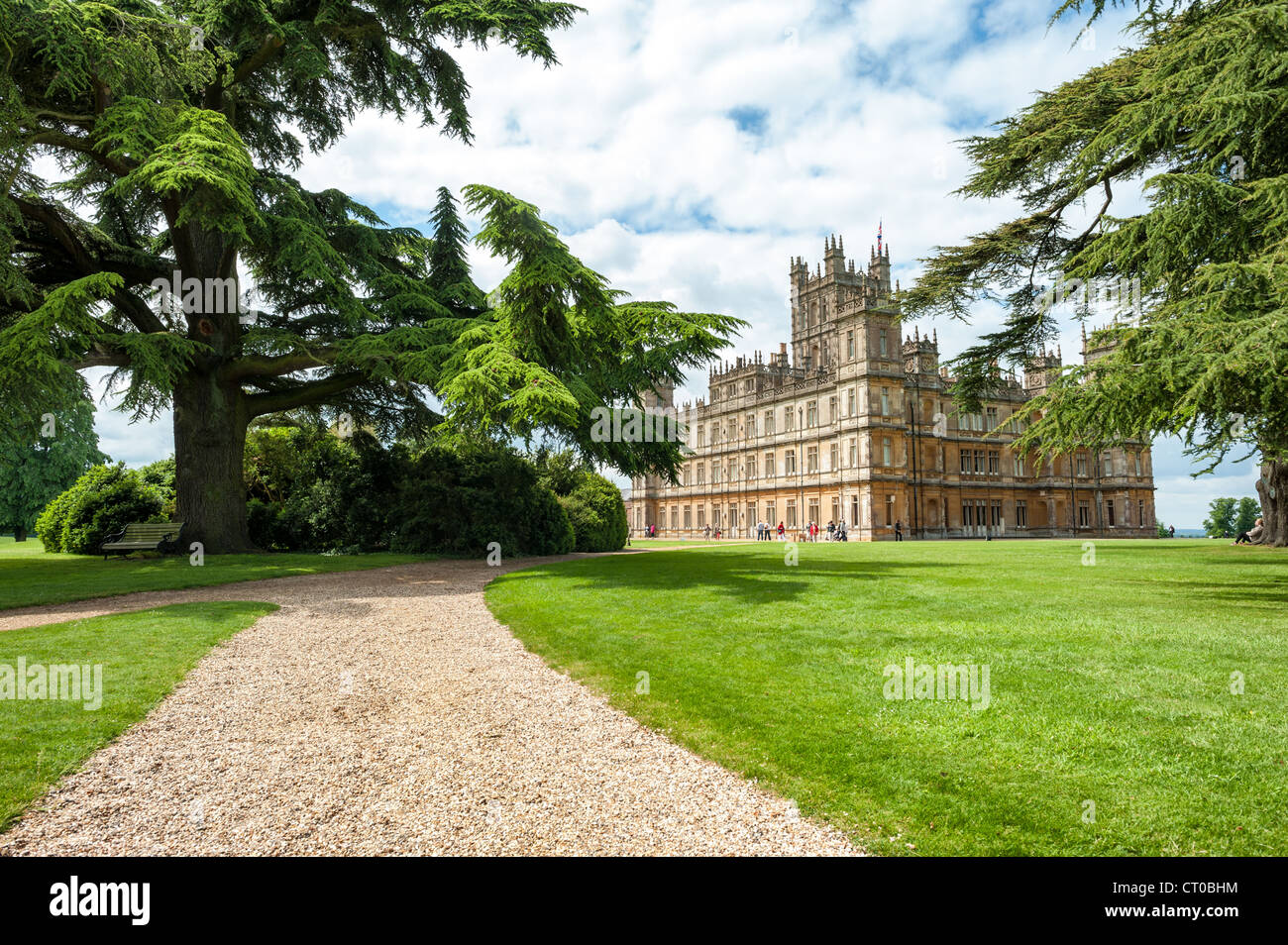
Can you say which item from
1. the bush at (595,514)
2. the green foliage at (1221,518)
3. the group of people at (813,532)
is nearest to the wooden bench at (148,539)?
the bush at (595,514)

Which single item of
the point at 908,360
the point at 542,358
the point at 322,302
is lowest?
the point at 542,358

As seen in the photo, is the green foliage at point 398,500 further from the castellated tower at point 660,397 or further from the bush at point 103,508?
the castellated tower at point 660,397

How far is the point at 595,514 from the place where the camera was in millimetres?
23453

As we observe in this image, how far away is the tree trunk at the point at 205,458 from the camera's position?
55.0 ft

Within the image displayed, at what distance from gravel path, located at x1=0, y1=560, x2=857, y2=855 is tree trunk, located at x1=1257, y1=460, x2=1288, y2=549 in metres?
26.0

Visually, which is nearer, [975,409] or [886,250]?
[975,409]

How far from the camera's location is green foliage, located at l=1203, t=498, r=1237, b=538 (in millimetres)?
66938

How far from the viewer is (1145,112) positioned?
10.1 meters

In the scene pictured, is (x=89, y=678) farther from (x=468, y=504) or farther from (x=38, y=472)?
(x=38, y=472)

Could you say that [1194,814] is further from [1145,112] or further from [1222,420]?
[1145,112]

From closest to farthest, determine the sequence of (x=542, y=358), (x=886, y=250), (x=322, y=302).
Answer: (x=542, y=358), (x=322, y=302), (x=886, y=250)

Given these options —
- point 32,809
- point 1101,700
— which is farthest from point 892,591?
point 32,809

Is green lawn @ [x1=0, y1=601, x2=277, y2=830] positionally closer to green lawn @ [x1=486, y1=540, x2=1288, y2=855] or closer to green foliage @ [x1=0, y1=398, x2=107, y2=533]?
green lawn @ [x1=486, y1=540, x2=1288, y2=855]

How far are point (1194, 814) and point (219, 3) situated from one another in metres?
20.6
